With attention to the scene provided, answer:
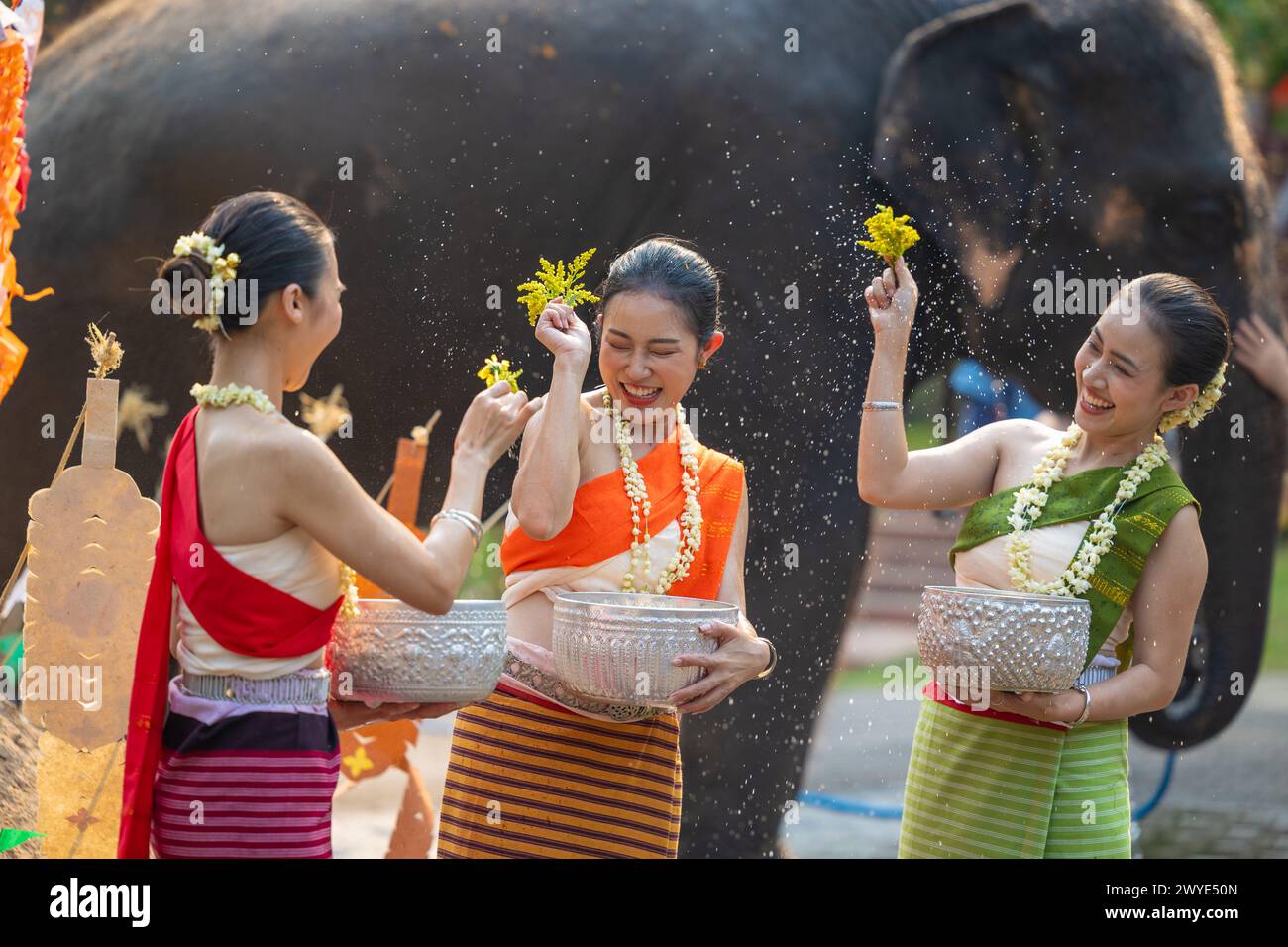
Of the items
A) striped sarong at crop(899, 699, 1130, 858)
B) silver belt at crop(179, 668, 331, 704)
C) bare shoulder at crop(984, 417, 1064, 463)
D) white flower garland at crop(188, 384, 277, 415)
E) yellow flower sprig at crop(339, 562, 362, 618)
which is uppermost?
white flower garland at crop(188, 384, 277, 415)

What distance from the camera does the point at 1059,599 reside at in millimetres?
2246

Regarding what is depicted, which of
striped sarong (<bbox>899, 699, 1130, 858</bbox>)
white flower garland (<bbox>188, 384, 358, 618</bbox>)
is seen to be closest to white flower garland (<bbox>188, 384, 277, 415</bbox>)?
white flower garland (<bbox>188, 384, 358, 618</bbox>)

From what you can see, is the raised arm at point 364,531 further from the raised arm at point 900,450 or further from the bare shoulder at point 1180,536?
the bare shoulder at point 1180,536

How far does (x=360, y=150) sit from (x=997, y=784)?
2034 mm

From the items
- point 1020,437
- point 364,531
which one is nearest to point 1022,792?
point 1020,437

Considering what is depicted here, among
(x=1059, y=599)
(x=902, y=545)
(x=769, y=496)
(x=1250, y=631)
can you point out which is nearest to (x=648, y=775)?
(x=1059, y=599)

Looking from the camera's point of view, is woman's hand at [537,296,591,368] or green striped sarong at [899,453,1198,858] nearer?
woman's hand at [537,296,591,368]

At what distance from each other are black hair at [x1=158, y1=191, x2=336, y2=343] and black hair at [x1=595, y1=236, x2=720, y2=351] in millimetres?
513

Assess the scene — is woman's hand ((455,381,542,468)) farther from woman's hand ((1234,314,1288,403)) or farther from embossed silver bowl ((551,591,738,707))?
woman's hand ((1234,314,1288,403))

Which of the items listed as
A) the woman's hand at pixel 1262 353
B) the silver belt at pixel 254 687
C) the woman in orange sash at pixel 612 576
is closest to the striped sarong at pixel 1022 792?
the woman in orange sash at pixel 612 576

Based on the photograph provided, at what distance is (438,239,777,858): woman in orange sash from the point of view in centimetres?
235

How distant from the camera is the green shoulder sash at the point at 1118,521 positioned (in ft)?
7.70

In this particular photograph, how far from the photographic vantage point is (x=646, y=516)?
237 cm

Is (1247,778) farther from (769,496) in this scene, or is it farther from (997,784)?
(997,784)
